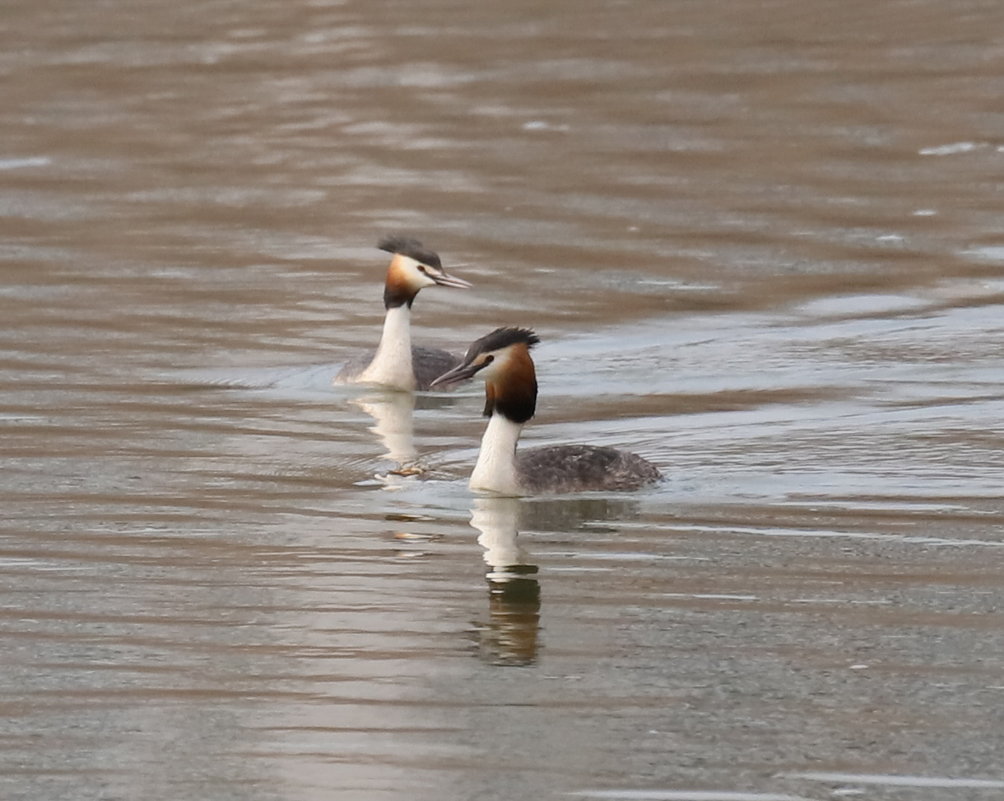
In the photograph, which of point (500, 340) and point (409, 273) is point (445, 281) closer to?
point (409, 273)

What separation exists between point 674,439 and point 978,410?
1804mm

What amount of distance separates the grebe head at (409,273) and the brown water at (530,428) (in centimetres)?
73

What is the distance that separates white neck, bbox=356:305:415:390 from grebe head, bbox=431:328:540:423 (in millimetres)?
3330

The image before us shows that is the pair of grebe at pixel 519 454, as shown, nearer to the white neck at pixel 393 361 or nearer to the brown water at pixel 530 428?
the brown water at pixel 530 428

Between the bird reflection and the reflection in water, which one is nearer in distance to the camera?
the bird reflection

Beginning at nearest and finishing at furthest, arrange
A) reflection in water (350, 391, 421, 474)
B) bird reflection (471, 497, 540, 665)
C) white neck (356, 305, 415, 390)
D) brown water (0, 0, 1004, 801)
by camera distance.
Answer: brown water (0, 0, 1004, 801), bird reflection (471, 497, 540, 665), reflection in water (350, 391, 421, 474), white neck (356, 305, 415, 390)

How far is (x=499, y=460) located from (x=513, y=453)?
0.12 metres

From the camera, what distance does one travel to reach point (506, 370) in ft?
38.8

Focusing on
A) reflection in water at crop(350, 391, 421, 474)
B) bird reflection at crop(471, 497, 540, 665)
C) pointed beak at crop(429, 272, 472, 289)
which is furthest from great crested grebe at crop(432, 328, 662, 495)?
pointed beak at crop(429, 272, 472, 289)

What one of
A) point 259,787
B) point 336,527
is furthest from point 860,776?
point 336,527

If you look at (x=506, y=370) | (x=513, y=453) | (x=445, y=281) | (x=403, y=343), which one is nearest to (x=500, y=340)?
(x=506, y=370)

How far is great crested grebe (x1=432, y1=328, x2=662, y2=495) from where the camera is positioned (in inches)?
462

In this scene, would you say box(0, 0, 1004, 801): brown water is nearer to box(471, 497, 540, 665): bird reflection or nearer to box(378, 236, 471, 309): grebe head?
box(471, 497, 540, 665): bird reflection

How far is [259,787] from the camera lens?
24.3 feet
